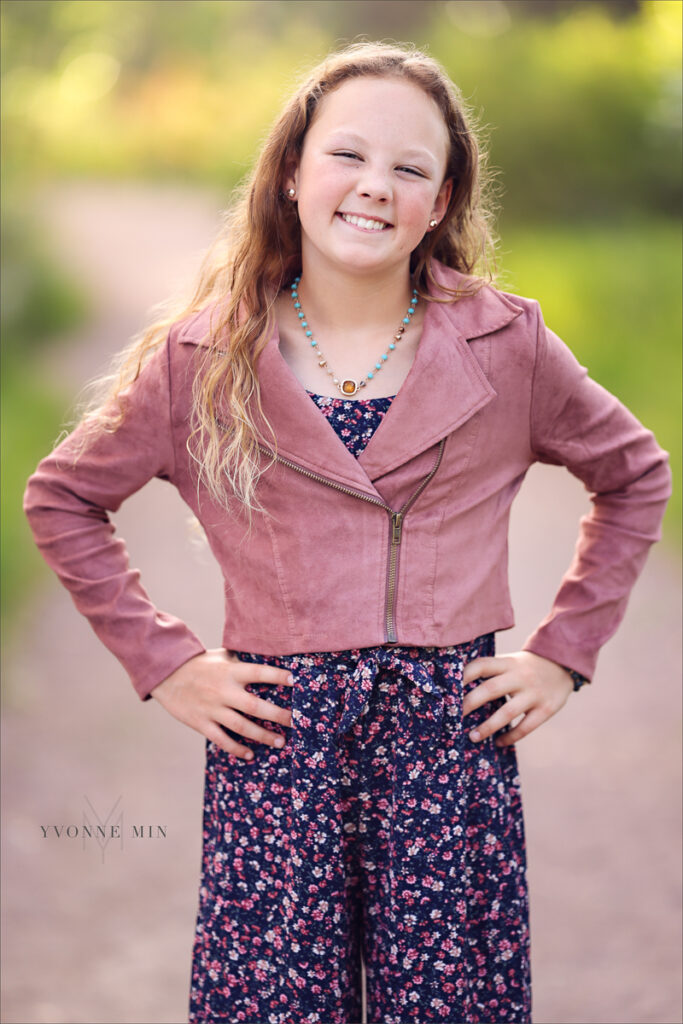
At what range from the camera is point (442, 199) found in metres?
1.85

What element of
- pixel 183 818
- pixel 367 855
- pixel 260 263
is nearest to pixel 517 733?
pixel 367 855

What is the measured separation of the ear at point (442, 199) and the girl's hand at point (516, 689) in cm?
70

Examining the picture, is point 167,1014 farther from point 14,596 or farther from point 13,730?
point 14,596

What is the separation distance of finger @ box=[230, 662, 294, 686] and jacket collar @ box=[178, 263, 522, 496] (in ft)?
1.02

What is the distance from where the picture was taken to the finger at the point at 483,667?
1.80 meters

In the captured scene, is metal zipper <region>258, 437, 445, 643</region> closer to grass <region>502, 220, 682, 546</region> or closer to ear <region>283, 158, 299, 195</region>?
ear <region>283, 158, 299, 195</region>

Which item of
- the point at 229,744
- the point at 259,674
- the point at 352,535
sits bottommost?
the point at 229,744

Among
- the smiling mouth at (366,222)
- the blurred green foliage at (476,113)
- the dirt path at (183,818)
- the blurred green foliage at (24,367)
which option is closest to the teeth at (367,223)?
the smiling mouth at (366,222)

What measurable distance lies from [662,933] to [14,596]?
3.18m

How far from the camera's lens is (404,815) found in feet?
5.56

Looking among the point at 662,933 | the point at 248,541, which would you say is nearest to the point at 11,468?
the point at 662,933

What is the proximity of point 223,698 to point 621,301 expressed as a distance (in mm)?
7373

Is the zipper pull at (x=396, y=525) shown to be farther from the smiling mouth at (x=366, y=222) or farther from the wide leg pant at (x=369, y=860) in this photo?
the smiling mouth at (x=366, y=222)

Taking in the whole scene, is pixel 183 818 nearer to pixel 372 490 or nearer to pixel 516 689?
pixel 516 689
